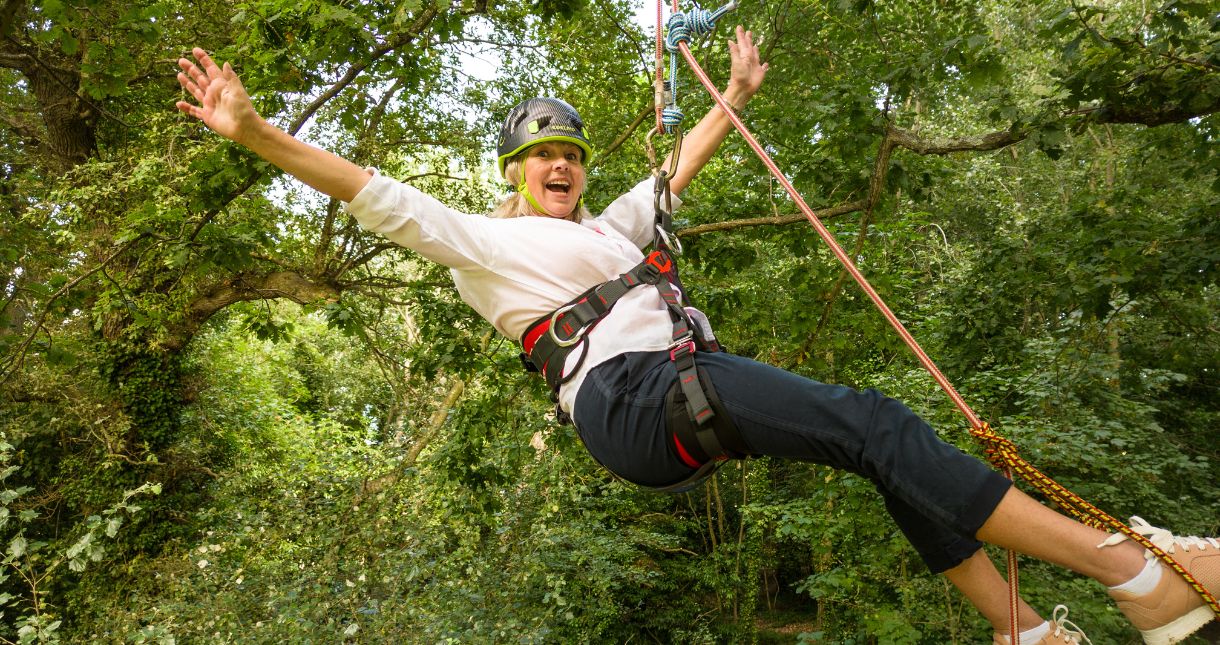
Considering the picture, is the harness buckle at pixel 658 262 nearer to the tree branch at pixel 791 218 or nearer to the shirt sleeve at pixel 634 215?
the shirt sleeve at pixel 634 215

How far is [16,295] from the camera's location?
4137 mm

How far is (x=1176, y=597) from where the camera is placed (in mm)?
1598

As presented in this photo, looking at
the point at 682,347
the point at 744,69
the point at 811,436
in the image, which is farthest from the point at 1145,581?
the point at 744,69

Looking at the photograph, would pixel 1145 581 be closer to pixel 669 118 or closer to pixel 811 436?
pixel 811 436

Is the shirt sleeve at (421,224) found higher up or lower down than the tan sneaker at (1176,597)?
higher up

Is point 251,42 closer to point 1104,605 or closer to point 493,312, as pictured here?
point 493,312

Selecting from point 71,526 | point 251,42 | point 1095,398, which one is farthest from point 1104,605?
point 71,526

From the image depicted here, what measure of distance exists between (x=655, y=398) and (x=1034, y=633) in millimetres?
1088

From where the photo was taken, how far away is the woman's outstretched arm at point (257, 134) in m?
1.71

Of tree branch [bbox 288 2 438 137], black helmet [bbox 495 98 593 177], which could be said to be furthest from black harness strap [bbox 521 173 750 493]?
tree branch [bbox 288 2 438 137]

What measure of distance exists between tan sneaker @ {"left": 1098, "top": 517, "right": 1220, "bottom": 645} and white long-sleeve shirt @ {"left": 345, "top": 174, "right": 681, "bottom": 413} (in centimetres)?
115

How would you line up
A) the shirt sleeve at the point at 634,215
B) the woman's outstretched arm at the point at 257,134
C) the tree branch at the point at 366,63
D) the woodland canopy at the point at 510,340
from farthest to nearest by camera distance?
the woodland canopy at the point at 510,340
the tree branch at the point at 366,63
the shirt sleeve at the point at 634,215
the woman's outstretched arm at the point at 257,134

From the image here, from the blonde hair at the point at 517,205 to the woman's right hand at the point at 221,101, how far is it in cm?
80

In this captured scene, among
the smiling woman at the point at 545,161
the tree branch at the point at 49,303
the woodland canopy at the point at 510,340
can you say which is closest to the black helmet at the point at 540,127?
the smiling woman at the point at 545,161
